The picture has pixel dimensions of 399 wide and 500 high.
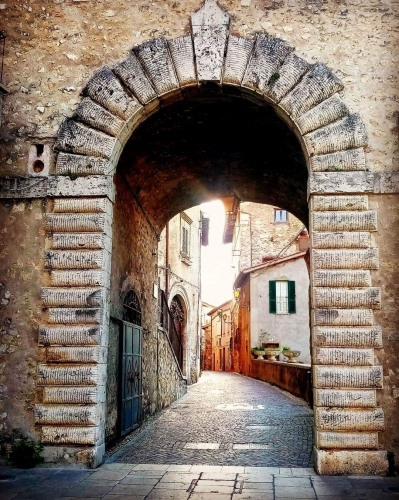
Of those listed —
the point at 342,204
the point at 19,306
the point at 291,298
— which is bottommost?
the point at 19,306

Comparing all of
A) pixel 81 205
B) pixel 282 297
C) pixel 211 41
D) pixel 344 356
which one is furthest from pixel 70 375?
pixel 282 297

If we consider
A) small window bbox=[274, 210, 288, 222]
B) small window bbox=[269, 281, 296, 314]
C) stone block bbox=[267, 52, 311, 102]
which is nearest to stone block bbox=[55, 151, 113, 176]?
stone block bbox=[267, 52, 311, 102]

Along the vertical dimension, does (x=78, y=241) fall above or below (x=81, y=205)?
below

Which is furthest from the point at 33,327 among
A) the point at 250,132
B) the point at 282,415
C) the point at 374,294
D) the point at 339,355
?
the point at 282,415

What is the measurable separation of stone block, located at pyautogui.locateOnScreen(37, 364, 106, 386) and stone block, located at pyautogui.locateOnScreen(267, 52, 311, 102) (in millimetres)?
3959

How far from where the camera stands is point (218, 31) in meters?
7.10

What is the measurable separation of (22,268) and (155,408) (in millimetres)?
5952

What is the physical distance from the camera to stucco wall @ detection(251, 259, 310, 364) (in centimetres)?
2562

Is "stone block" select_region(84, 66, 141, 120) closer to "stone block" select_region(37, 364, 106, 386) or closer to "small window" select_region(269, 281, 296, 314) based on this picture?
"stone block" select_region(37, 364, 106, 386)

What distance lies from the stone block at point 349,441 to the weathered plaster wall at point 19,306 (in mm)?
3300

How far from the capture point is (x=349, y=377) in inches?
242

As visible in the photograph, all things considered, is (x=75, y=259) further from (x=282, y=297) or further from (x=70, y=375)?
(x=282, y=297)

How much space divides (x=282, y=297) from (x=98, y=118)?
66.4 ft

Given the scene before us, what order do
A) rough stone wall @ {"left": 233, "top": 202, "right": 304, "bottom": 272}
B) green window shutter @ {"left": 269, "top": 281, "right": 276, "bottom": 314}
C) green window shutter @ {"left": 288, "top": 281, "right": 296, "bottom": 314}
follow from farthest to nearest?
rough stone wall @ {"left": 233, "top": 202, "right": 304, "bottom": 272} → green window shutter @ {"left": 269, "top": 281, "right": 276, "bottom": 314} → green window shutter @ {"left": 288, "top": 281, "right": 296, "bottom": 314}
